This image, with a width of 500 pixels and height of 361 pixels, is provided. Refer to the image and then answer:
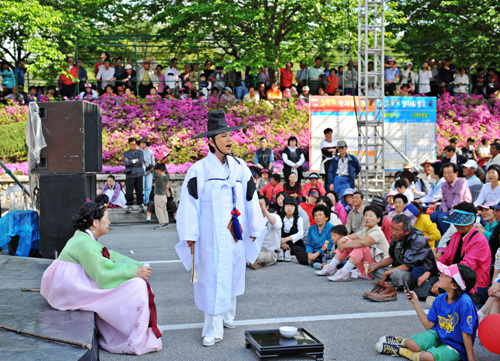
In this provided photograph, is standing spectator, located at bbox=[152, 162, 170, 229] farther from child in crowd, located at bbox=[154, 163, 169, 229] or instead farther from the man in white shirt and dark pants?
the man in white shirt and dark pants

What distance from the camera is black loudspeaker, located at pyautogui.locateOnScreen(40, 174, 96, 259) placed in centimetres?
789

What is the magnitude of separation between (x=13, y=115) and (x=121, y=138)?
3.39 metres

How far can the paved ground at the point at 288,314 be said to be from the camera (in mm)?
4953

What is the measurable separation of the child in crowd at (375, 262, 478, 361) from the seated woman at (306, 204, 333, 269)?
3846 millimetres

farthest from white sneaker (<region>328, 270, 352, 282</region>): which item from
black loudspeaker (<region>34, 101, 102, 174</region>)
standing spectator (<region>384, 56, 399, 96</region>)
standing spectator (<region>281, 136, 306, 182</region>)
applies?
standing spectator (<region>384, 56, 399, 96</region>)

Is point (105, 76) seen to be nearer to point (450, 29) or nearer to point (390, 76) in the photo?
point (390, 76)

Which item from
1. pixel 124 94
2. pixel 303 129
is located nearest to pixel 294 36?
pixel 303 129

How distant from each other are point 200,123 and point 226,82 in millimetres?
2255

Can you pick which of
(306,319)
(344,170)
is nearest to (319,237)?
(306,319)

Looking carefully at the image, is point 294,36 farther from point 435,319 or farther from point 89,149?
point 435,319

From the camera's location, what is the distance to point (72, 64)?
1812cm

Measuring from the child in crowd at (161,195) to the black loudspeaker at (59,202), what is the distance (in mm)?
5550

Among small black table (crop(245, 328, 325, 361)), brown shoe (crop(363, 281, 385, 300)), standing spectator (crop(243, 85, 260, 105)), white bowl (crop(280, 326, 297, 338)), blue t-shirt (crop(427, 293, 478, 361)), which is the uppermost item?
standing spectator (crop(243, 85, 260, 105))

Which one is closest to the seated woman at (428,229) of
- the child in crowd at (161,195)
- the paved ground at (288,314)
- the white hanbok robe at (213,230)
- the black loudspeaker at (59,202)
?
the paved ground at (288,314)
